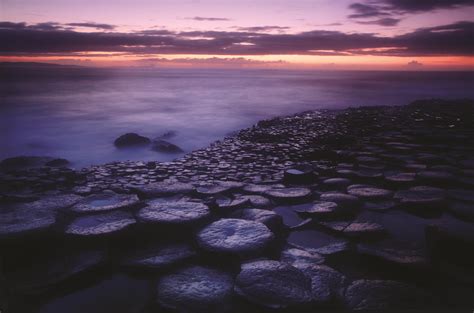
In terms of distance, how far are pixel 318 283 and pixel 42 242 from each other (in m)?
2.64

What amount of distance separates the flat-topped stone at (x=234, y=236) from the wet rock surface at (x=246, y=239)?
0.01 m

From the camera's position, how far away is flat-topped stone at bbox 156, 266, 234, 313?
2428mm

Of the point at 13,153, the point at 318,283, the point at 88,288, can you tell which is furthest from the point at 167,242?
the point at 13,153

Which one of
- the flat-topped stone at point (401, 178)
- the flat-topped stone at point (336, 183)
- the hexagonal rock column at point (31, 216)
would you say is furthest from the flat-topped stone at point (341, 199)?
the hexagonal rock column at point (31, 216)

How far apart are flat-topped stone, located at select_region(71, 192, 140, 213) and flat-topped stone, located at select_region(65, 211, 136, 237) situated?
166mm

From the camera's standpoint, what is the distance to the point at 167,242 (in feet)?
10.8

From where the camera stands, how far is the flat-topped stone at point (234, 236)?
9.98 feet

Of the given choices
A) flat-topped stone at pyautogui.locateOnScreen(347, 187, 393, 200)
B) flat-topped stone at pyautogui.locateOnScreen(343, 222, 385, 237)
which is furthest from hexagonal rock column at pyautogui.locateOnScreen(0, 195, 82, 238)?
flat-topped stone at pyautogui.locateOnScreen(347, 187, 393, 200)

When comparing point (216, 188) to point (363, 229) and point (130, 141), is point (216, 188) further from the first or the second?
point (130, 141)

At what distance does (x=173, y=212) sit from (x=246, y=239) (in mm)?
990

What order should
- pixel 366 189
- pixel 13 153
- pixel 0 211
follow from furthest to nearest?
1. pixel 13 153
2. pixel 366 189
3. pixel 0 211

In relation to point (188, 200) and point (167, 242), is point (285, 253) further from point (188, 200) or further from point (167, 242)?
point (188, 200)

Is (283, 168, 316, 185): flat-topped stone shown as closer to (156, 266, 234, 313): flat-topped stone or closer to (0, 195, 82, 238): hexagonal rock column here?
(156, 266, 234, 313): flat-topped stone

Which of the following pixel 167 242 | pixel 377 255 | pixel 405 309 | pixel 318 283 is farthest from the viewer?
pixel 167 242
